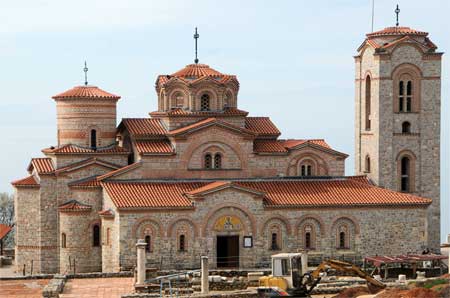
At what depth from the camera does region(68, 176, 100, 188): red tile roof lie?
178 feet

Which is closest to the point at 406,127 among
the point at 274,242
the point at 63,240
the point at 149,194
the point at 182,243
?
the point at 274,242

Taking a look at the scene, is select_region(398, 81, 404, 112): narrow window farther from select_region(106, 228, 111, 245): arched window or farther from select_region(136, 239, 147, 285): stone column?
select_region(136, 239, 147, 285): stone column

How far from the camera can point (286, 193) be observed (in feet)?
179

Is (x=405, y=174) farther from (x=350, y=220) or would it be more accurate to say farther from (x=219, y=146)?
(x=219, y=146)

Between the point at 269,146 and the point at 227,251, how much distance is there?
20.6 ft

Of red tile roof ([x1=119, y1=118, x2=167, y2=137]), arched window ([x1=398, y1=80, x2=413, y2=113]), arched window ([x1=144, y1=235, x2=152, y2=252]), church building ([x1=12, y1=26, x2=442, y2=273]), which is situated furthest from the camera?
arched window ([x1=398, y1=80, x2=413, y2=113])

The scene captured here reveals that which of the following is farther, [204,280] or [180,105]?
[180,105]

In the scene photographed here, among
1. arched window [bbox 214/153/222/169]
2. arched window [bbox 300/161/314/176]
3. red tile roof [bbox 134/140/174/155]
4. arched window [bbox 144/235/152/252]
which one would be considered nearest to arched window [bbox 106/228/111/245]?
arched window [bbox 144/235/152/252]

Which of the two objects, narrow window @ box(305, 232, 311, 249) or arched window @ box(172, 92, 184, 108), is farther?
arched window @ box(172, 92, 184, 108)

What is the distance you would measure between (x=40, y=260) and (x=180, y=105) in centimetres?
1036

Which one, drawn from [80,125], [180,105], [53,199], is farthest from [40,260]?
[180,105]

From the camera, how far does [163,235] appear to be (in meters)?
52.1

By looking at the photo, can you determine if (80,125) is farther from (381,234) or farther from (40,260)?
(381,234)

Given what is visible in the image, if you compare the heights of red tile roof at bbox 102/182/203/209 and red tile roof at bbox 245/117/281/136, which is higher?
red tile roof at bbox 245/117/281/136
